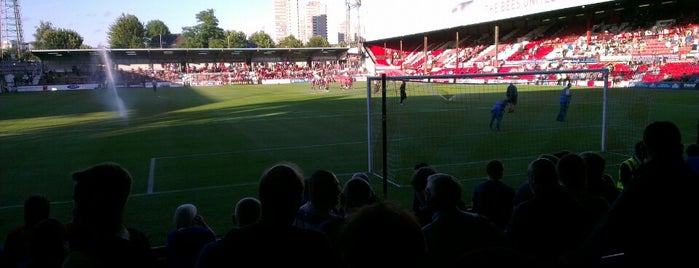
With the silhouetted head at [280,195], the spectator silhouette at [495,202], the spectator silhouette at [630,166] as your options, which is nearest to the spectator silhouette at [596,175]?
the spectator silhouette at [495,202]

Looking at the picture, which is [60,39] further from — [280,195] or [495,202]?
[280,195]

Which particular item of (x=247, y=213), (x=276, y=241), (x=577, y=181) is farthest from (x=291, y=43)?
(x=276, y=241)

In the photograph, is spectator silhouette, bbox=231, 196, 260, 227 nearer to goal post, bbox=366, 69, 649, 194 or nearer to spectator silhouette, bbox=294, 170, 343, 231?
spectator silhouette, bbox=294, 170, 343, 231

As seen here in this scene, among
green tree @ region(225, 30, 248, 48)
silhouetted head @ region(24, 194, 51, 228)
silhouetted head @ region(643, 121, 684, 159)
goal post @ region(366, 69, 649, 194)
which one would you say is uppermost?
green tree @ region(225, 30, 248, 48)

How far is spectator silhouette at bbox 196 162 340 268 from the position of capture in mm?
2389

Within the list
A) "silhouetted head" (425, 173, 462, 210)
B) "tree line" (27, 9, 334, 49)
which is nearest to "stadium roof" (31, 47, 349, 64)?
"tree line" (27, 9, 334, 49)

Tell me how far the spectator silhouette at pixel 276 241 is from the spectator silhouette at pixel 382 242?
0.62m

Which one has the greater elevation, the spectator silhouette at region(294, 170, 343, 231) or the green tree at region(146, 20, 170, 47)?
the green tree at region(146, 20, 170, 47)

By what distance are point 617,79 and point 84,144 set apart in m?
35.6

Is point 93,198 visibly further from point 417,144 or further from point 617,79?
point 617,79

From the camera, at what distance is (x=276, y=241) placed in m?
2.43

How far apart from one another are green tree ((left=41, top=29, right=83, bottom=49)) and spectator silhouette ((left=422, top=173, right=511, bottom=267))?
437 ft

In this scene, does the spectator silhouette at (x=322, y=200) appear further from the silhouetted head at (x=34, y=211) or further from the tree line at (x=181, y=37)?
the tree line at (x=181, y=37)

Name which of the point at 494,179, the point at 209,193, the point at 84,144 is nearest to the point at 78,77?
the point at 84,144
